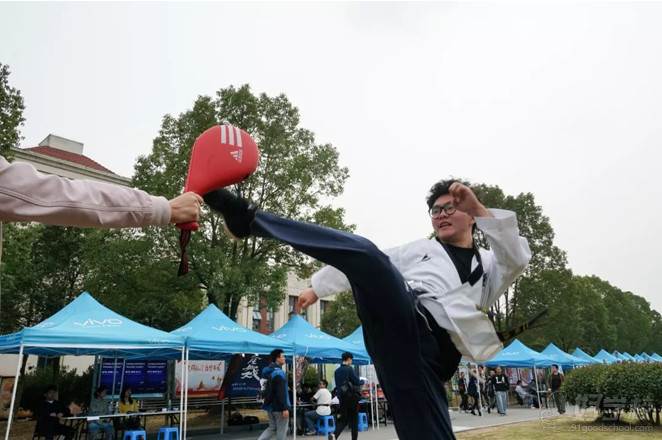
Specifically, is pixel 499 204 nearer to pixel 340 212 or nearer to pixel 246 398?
pixel 340 212

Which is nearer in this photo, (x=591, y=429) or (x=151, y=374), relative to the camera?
(x=591, y=429)

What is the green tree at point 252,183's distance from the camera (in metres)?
15.8

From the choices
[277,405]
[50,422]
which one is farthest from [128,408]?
[277,405]

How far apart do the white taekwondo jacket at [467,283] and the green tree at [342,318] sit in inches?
1228

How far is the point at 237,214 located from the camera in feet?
7.28

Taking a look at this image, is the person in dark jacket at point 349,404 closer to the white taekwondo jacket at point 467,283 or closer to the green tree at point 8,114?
the white taekwondo jacket at point 467,283

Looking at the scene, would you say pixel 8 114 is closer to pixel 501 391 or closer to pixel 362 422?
pixel 362 422

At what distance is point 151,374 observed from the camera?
14555 millimetres

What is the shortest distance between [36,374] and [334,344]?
43.7 feet

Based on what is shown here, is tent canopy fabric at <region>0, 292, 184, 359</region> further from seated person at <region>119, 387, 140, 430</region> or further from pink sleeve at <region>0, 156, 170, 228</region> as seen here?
pink sleeve at <region>0, 156, 170, 228</region>

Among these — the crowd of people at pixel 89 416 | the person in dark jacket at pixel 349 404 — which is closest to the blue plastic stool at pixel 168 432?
the crowd of people at pixel 89 416

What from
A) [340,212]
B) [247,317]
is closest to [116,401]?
[340,212]

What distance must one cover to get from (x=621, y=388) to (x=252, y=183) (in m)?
12.4

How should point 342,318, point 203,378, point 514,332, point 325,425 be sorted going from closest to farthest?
point 514,332
point 325,425
point 203,378
point 342,318
